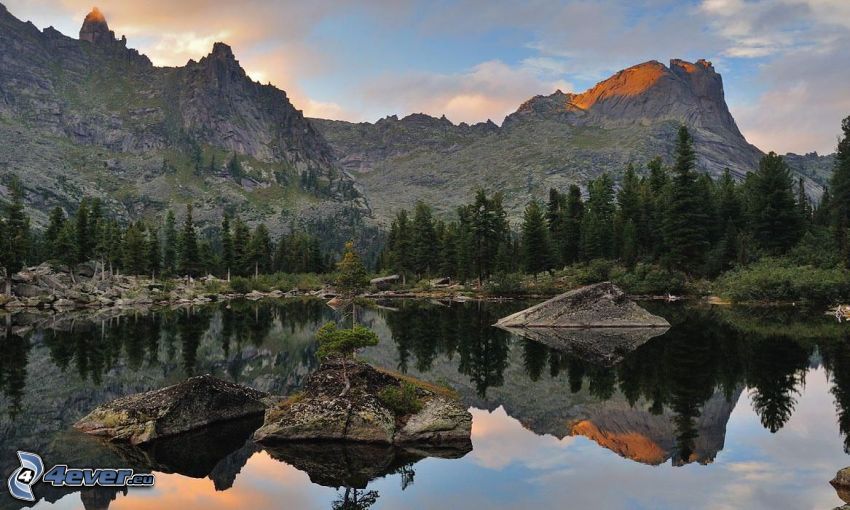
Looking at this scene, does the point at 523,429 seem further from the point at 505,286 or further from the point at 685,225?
the point at 505,286

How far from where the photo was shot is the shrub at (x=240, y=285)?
368ft

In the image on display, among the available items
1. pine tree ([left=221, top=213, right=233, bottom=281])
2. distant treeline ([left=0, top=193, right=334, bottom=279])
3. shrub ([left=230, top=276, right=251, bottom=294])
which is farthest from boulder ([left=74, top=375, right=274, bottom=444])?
pine tree ([left=221, top=213, right=233, bottom=281])

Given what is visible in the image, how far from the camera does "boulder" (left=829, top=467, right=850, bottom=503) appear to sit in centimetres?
1250

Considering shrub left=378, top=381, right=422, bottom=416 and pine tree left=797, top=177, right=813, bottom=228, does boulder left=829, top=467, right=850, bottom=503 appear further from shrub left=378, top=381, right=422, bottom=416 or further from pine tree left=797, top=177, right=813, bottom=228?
pine tree left=797, top=177, right=813, bottom=228

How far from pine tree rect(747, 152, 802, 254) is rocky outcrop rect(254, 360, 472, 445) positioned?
241 ft

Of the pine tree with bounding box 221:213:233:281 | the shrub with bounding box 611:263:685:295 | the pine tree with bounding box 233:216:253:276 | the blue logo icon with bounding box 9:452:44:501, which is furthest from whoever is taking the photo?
the pine tree with bounding box 233:216:253:276

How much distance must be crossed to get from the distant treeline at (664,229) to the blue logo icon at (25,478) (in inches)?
2817

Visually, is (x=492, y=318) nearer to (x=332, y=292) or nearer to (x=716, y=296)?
(x=716, y=296)

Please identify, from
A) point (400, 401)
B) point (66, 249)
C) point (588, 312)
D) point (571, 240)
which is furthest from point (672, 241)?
point (66, 249)

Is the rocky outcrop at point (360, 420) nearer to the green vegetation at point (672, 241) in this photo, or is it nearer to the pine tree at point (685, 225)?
the green vegetation at point (672, 241)

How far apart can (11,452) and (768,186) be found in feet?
291

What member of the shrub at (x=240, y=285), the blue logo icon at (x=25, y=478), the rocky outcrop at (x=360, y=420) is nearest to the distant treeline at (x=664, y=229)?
the shrub at (x=240, y=285)

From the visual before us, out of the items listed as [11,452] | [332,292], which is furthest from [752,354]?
[332,292]

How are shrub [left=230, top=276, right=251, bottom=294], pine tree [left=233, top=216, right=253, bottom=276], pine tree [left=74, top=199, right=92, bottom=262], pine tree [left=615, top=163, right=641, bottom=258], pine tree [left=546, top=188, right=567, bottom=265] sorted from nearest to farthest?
pine tree [left=615, top=163, right=641, bottom=258]
pine tree [left=74, top=199, right=92, bottom=262]
pine tree [left=546, top=188, right=567, bottom=265]
shrub [left=230, top=276, right=251, bottom=294]
pine tree [left=233, top=216, right=253, bottom=276]
